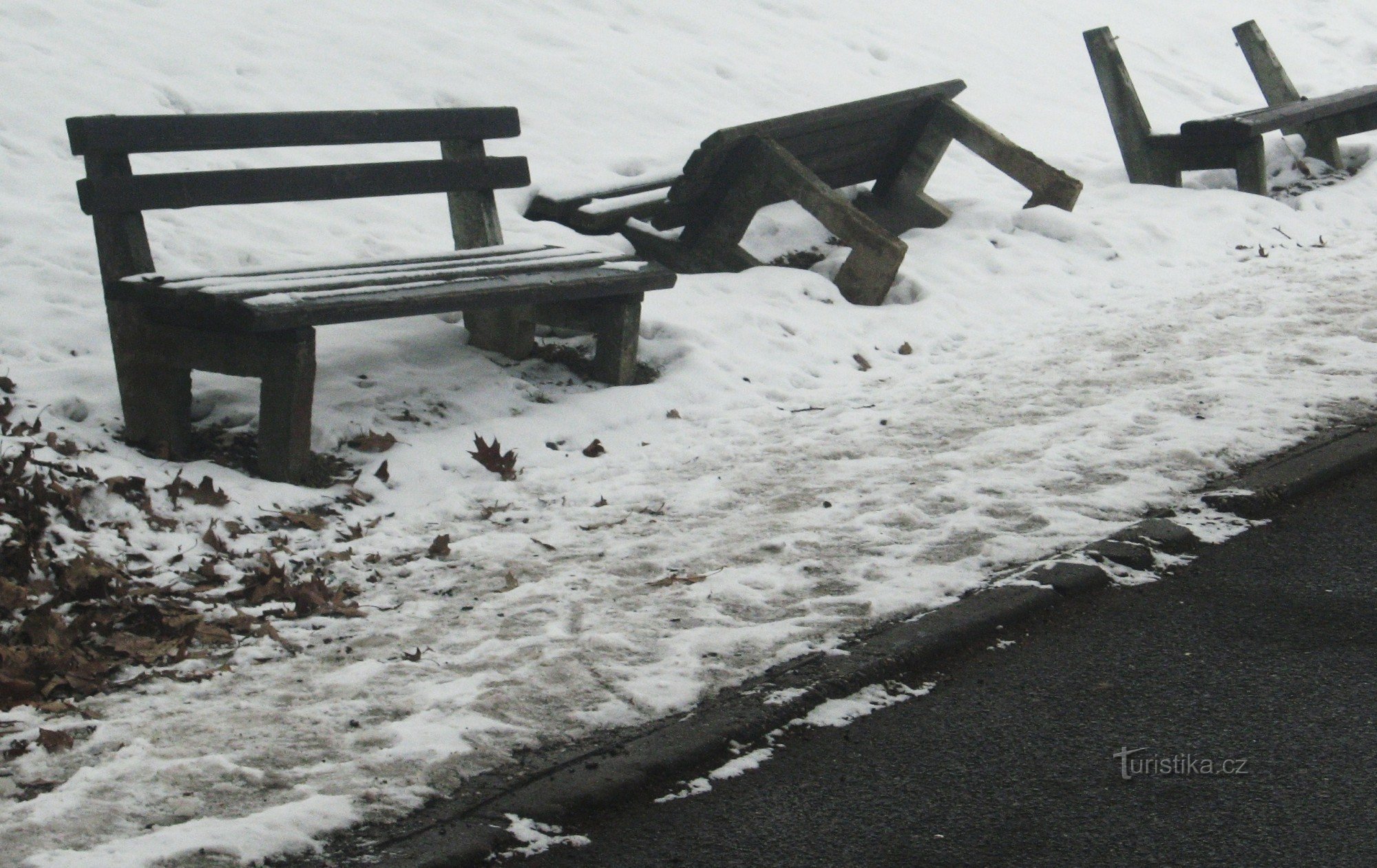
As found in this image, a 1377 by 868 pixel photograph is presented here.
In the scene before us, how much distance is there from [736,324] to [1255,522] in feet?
9.06

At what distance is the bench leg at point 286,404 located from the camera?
4.41m

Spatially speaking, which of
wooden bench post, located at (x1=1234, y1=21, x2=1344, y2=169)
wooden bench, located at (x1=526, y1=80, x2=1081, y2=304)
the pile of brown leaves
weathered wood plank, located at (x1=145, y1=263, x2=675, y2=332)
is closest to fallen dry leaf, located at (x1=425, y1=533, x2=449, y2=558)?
the pile of brown leaves

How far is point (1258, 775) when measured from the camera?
2689 millimetres

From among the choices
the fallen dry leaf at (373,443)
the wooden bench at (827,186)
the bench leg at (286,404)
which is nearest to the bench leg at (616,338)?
the fallen dry leaf at (373,443)

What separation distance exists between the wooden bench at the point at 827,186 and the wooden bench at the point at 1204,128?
1348 millimetres

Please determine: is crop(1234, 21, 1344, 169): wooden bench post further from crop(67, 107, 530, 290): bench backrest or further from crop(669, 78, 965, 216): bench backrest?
crop(67, 107, 530, 290): bench backrest

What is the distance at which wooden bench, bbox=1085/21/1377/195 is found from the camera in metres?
8.87

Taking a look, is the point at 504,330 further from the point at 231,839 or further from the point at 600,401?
the point at 231,839

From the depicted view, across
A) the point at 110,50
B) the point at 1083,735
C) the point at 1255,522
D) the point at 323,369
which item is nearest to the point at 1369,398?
the point at 1255,522

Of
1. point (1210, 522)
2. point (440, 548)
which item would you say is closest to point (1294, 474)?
point (1210, 522)

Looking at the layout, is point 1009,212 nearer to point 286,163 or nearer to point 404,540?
point 286,163

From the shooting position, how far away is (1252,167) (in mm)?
8969

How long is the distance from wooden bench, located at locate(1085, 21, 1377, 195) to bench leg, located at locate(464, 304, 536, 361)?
5.23 meters

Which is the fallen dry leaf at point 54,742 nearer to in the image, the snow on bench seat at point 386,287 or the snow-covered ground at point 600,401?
the snow-covered ground at point 600,401
